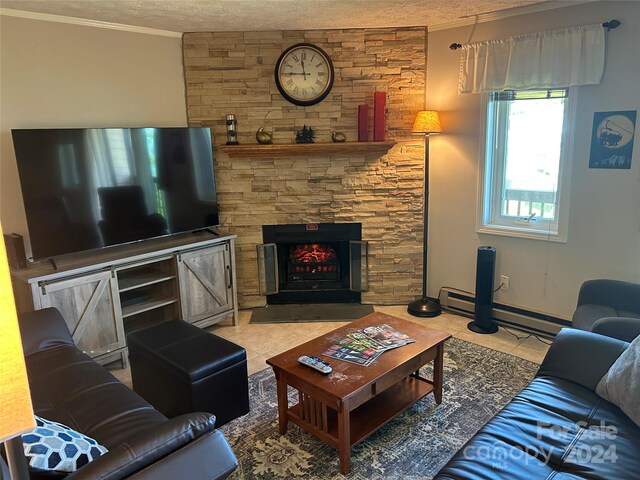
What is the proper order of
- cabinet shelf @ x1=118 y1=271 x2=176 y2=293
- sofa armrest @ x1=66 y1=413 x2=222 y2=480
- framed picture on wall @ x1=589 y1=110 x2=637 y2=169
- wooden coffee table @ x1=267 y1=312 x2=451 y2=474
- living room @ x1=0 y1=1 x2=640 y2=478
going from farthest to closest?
cabinet shelf @ x1=118 y1=271 x2=176 y2=293
living room @ x1=0 y1=1 x2=640 y2=478
framed picture on wall @ x1=589 y1=110 x2=637 y2=169
wooden coffee table @ x1=267 y1=312 x2=451 y2=474
sofa armrest @ x1=66 y1=413 x2=222 y2=480

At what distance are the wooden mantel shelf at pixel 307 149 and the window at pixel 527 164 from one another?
89 centimetres

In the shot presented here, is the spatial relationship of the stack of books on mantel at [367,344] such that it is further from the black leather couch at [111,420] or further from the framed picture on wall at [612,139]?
the framed picture on wall at [612,139]

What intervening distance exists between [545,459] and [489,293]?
2.27 m

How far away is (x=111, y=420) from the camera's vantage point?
193 centimetres

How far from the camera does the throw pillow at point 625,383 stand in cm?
180

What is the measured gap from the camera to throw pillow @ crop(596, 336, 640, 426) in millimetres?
1800

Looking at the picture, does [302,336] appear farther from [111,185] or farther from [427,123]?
[427,123]

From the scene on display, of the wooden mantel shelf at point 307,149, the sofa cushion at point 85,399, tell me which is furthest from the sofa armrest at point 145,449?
the wooden mantel shelf at point 307,149

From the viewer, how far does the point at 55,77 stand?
3336 mm

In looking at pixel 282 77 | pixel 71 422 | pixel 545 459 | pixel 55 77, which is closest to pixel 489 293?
pixel 545 459

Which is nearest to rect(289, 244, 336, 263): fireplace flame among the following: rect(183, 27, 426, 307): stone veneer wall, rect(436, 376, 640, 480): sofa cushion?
rect(183, 27, 426, 307): stone veneer wall

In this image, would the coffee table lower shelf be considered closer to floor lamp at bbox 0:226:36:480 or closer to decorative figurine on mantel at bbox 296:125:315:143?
floor lamp at bbox 0:226:36:480

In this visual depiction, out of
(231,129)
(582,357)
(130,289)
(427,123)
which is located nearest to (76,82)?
(231,129)

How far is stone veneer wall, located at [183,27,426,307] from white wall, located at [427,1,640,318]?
0.21 m
